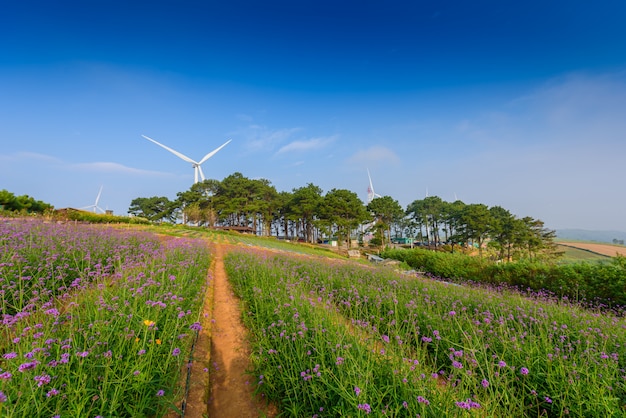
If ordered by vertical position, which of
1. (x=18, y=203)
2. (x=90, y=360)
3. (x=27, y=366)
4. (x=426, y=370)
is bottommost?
(x=426, y=370)

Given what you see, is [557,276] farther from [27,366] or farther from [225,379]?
[27,366]

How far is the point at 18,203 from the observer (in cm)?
2328

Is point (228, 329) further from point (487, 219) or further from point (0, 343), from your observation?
point (487, 219)

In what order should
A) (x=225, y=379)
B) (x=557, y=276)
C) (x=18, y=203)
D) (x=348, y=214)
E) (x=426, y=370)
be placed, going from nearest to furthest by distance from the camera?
(x=426, y=370) → (x=225, y=379) → (x=557, y=276) → (x=18, y=203) → (x=348, y=214)

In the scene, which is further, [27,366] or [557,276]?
[557,276]

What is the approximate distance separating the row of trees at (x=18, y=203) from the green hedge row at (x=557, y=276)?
33103 mm

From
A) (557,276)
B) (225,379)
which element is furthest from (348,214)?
(225,379)

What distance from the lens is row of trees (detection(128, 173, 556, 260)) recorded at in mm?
43384

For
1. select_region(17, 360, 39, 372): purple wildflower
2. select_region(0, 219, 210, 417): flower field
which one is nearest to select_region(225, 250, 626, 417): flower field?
select_region(0, 219, 210, 417): flower field

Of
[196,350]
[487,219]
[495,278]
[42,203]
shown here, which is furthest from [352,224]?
[196,350]

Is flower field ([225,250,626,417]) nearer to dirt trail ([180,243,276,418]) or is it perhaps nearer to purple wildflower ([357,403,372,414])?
purple wildflower ([357,403,372,414])

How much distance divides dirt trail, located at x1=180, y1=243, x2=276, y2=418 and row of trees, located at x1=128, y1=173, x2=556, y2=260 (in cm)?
4155

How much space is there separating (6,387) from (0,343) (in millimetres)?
1436

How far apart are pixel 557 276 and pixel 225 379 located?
13988 mm
